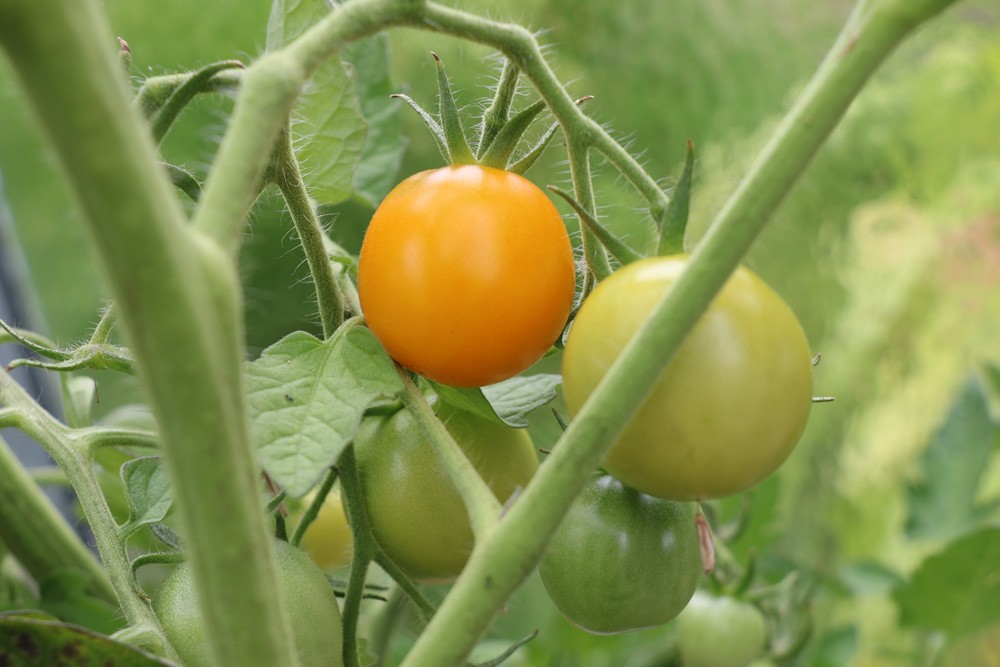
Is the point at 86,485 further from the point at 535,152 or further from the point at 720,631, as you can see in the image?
the point at 720,631

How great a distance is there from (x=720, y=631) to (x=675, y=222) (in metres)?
0.27

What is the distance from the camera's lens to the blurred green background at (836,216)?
916 mm

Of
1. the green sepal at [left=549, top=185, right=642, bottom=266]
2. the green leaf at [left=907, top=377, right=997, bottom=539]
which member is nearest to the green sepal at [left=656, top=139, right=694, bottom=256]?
the green sepal at [left=549, top=185, right=642, bottom=266]

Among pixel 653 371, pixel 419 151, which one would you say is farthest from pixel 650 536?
pixel 419 151

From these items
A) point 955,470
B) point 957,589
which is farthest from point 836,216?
point 957,589

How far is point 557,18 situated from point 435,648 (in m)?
0.89

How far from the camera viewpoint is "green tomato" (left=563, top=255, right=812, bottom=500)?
19 cm

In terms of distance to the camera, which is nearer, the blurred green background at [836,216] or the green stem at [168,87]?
the green stem at [168,87]

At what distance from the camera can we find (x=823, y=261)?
120cm

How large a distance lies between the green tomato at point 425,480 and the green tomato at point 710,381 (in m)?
0.07

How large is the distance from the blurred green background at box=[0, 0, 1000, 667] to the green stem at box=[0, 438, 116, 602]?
19.6 inches

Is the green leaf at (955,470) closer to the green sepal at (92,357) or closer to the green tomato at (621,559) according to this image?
the green tomato at (621,559)

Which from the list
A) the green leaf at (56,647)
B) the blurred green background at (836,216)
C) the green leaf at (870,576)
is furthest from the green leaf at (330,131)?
the blurred green background at (836,216)

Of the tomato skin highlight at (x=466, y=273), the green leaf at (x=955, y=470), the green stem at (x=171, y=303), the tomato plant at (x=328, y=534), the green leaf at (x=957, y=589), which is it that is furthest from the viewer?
the green leaf at (x=955, y=470)
